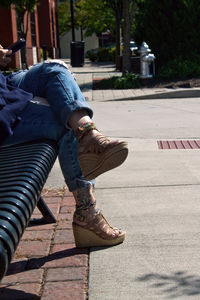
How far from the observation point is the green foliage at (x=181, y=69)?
52.9ft

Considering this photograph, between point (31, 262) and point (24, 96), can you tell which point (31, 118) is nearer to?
point (24, 96)

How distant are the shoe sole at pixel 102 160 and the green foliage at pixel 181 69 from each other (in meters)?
13.6

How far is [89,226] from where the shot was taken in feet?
10.8

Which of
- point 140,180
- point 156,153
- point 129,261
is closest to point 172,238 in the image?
point 129,261

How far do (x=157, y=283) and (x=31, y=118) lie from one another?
3.92ft

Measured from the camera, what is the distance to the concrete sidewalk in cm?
277

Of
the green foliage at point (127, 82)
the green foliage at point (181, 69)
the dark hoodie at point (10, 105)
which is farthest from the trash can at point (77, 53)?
the dark hoodie at point (10, 105)

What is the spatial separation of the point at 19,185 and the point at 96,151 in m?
0.84

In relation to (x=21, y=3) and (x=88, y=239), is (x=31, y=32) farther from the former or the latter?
(x=88, y=239)

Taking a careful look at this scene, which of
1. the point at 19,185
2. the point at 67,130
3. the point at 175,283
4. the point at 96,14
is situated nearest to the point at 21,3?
the point at 96,14

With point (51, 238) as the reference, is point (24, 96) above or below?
above

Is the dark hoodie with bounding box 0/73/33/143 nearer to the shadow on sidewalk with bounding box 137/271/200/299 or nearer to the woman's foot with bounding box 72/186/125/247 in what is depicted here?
the woman's foot with bounding box 72/186/125/247

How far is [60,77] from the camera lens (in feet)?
10.0

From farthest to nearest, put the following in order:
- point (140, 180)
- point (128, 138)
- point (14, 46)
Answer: point (128, 138) → point (140, 180) → point (14, 46)
